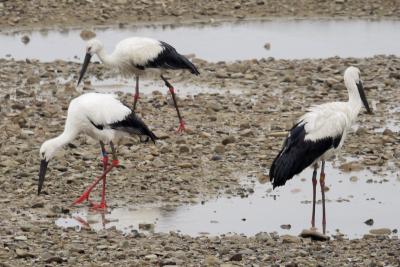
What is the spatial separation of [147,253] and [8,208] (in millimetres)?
2277

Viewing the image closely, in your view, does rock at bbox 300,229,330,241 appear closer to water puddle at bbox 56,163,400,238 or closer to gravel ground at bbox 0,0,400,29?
water puddle at bbox 56,163,400,238

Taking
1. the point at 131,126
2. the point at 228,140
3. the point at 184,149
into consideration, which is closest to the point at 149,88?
the point at 228,140

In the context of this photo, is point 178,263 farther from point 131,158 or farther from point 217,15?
point 217,15

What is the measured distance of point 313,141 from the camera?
10820mm

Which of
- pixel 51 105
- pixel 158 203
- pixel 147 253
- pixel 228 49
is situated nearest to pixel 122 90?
pixel 51 105

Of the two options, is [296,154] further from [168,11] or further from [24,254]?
[168,11]

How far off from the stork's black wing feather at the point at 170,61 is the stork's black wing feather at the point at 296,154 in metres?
4.50

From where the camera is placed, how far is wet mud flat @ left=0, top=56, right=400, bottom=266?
9.12 metres

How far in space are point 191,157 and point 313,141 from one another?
242cm

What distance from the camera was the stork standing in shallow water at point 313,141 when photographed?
10578 mm

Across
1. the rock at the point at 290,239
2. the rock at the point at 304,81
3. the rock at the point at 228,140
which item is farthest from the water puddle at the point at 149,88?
the rock at the point at 290,239

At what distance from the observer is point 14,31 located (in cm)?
2431

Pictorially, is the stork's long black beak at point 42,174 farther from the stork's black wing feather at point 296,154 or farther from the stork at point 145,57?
the stork at point 145,57

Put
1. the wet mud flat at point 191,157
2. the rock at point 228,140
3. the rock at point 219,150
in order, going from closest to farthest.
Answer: the wet mud flat at point 191,157 → the rock at point 219,150 → the rock at point 228,140
